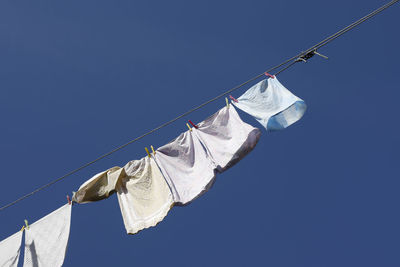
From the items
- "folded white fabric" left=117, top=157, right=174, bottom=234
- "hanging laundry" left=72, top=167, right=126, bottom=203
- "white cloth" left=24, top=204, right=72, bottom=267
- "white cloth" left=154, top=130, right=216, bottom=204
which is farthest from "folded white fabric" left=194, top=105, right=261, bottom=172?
"white cloth" left=24, top=204, right=72, bottom=267

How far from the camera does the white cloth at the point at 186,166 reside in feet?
27.3

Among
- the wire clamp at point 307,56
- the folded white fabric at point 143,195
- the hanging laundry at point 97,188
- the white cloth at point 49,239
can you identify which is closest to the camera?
the wire clamp at point 307,56

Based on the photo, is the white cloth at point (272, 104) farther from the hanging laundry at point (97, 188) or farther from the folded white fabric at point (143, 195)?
the hanging laundry at point (97, 188)

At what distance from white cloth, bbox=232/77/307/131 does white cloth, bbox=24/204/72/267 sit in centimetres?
307

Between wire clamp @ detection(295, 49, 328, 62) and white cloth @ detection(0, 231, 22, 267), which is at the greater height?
wire clamp @ detection(295, 49, 328, 62)

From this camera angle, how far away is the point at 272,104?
8.50m

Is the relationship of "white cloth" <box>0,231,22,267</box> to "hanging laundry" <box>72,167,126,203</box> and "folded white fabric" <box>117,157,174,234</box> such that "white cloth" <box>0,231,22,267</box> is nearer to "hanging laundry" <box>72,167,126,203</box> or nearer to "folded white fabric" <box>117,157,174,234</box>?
"hanging laundry" <box>72,167,126,203</box>

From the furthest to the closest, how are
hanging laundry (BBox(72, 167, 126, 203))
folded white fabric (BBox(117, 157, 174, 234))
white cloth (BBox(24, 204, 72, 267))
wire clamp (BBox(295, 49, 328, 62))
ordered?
hanging laundry (BBox(72, 167, 126, 203))
white cloth (BBox(24, 204, 72, 267))
folded white fabric (BBox(117, 157, 174, 234))
wire clamp (BBox(295, 49, 328, 62))

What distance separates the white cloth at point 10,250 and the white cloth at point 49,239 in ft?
0.44

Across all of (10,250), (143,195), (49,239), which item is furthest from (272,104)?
(10,250)

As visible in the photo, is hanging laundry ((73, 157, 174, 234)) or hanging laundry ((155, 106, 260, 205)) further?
hanging laundry ((73, 157, 174, 234))

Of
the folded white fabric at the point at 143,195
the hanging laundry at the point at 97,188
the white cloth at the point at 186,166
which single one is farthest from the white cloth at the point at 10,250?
the white cloth at the point at 186,166

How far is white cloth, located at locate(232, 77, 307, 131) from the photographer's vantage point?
8.25m

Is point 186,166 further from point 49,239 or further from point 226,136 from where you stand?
point 49,239
